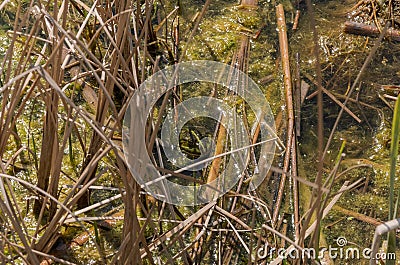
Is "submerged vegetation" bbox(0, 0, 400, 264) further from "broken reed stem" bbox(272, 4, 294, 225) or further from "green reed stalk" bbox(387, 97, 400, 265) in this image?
"green reed stalk" bbox(387, 97, 400, 265)

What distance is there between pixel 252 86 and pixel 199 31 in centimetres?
33

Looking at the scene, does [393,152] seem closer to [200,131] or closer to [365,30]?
[200,131]

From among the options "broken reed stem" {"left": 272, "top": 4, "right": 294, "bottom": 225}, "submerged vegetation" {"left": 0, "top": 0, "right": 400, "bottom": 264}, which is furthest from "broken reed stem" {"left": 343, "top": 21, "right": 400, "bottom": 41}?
"broken reed stem" {"left": 272, "top": 4, "right": 294, "bottom": 225}

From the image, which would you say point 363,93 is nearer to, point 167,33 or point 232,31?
point 232,31

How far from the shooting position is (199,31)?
2.09 metres

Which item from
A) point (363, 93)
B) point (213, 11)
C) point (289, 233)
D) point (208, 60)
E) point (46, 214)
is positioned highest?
point (213, 11)

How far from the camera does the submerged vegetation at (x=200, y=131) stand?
4.09 ft

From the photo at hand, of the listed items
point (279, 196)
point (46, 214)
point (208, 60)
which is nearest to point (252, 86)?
point (208, 60)

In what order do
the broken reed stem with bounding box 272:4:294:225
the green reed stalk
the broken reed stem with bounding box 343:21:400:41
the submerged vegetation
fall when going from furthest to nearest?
the broken reed stem with bounding box 343:21:400:41
the broken reed stem with bounding box 272:4:294:225
the submerged vegetation
the green reed stalk

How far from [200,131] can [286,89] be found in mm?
344

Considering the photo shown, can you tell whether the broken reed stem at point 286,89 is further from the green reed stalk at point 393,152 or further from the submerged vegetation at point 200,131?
the green reed stalk at point 393,152

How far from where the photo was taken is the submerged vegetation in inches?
49.1

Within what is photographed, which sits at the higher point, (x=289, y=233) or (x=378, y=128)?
(x=378, y=128)

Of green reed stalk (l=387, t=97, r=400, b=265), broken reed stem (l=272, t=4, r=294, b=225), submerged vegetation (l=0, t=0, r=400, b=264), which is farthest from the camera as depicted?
broken reed stem (l=272, t=4, r=294, b=225)
